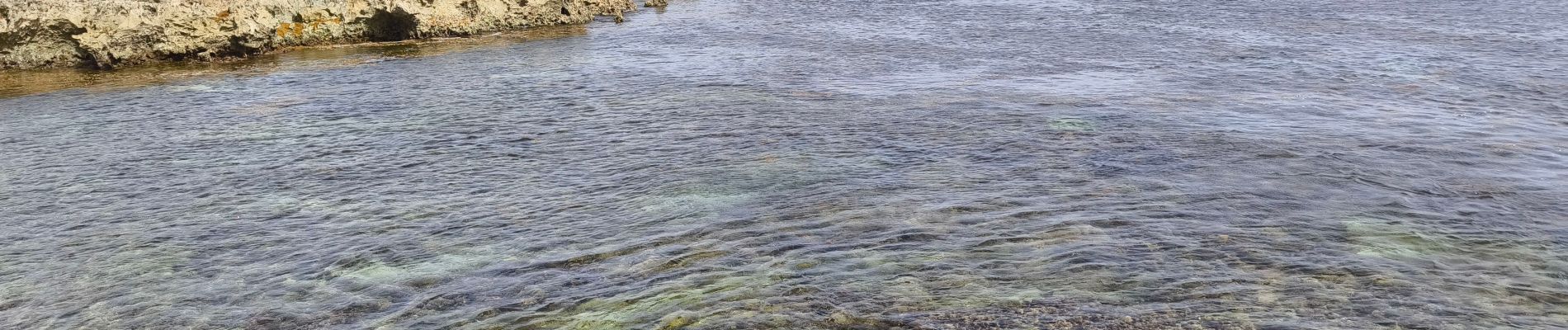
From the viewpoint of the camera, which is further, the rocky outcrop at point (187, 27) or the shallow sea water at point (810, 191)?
the rocky outcrop at point (187, 27)

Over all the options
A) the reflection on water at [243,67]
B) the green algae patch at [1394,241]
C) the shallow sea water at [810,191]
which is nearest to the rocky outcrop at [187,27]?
the reflection on water at [243,67]

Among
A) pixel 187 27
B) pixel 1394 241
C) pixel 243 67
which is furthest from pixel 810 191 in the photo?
pixel 187 27

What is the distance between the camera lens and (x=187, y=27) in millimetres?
11961

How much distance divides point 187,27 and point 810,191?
8035 millimetres

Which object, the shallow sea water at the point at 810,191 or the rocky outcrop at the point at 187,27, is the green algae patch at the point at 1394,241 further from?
the rocky outcrop at the point at 187,27

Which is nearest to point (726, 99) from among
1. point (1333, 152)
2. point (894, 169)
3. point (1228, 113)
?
point (894, 169)

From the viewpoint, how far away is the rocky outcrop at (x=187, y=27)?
11.4m

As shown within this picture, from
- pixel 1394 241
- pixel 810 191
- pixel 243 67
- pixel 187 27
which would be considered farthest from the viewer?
pixel 187 27

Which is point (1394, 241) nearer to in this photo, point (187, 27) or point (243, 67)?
point (243, 67)

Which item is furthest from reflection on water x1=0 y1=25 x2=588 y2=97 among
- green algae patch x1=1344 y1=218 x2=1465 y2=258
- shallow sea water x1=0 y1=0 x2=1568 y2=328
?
green algae patch x1=1344 y1=218 x2=1465 y2=258

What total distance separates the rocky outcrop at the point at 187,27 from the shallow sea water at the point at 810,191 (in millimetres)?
589

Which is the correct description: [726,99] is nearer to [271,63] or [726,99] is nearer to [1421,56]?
[271,63]

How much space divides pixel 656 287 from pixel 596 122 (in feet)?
12.7

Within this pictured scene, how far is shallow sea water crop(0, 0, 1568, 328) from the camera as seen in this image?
4.62 m
